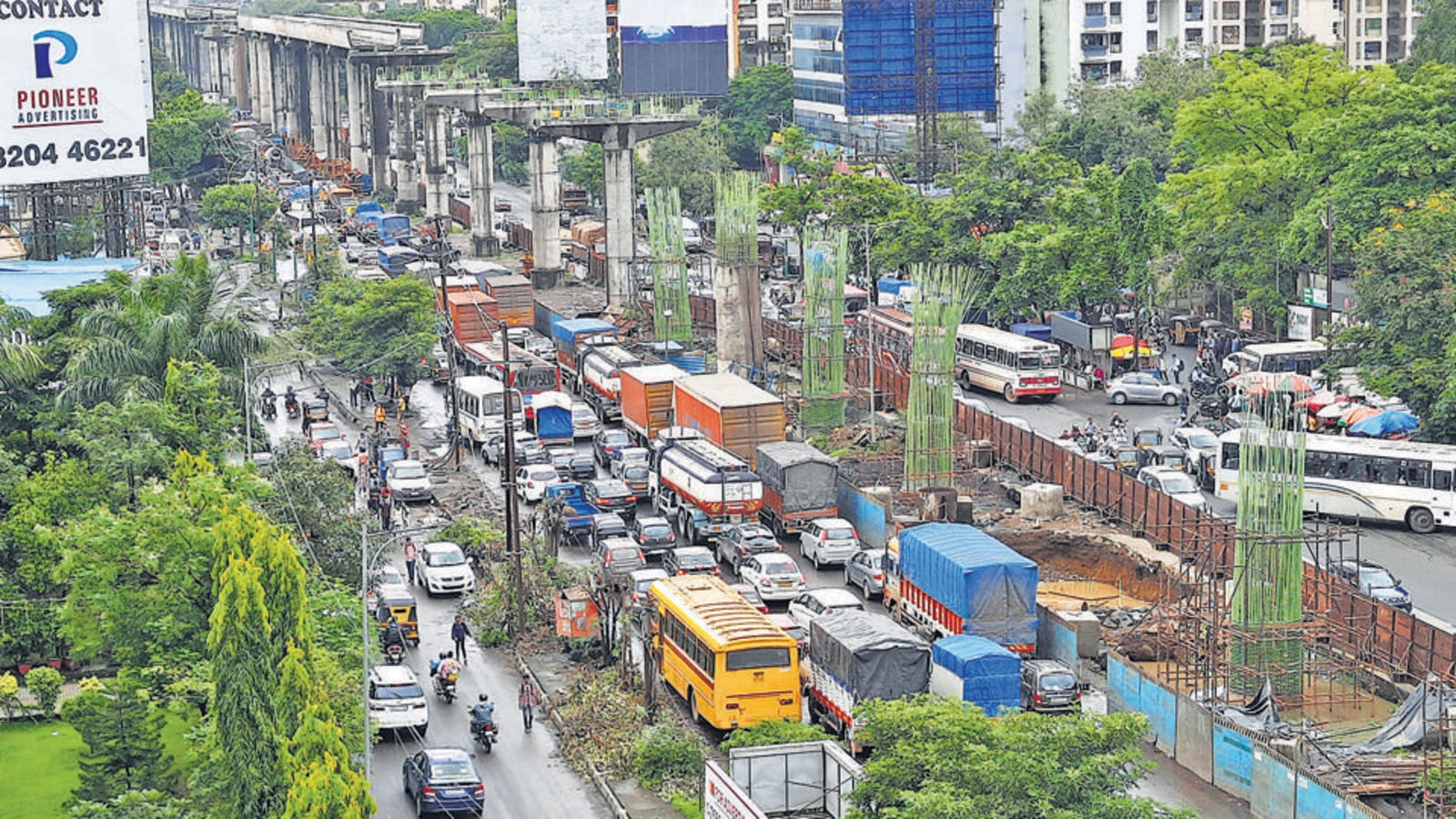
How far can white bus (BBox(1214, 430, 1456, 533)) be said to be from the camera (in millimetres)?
59312

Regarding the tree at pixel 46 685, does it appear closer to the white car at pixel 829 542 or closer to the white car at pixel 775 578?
the white car at pixel 775 578

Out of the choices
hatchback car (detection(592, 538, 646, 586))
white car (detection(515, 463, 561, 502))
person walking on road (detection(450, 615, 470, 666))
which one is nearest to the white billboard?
white car (detection(515, 463, 561, 502))

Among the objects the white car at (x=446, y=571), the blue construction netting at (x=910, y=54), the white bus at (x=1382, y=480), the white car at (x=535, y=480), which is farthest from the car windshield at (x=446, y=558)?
the blue construction netting at (x=910, y=54)

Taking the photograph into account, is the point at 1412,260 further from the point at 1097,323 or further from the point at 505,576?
the point at 505,576

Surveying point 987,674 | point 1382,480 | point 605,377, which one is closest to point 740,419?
point 605,377

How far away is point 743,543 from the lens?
56.5 metres

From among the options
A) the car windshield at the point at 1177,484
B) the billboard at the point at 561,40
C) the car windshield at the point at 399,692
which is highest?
the billboard at the point at 561,40

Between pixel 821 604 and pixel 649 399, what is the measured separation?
2344cm

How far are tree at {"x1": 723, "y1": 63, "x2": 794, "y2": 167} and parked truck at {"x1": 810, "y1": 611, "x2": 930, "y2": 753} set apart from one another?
376ft

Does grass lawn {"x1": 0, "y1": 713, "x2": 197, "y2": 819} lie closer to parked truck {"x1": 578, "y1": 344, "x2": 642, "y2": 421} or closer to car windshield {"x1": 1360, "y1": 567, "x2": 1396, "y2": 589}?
car windshield {"x1": 1360, "y1": 567, "x2": 1396, "y2": 589}

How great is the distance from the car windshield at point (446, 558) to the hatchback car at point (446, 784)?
50.7 feet

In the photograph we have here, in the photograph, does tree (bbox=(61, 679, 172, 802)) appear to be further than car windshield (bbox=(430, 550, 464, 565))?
No

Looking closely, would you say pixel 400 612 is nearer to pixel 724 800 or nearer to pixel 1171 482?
pixel 724 800

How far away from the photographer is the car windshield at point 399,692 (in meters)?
45.3
